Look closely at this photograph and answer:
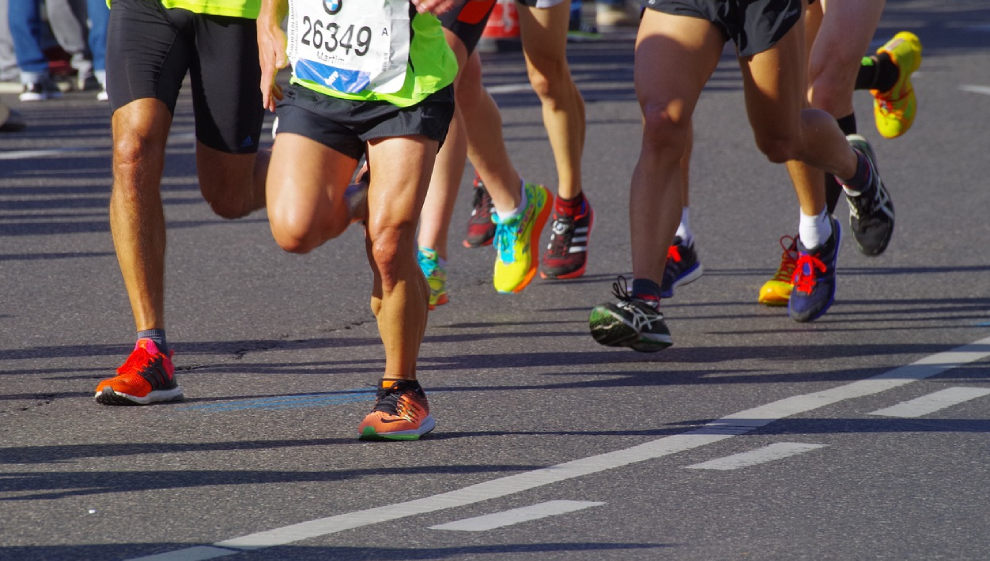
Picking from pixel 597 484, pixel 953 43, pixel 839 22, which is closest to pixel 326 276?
pixel 839 22

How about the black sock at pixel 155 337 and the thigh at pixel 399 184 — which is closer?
the thigh at pixel 399 184

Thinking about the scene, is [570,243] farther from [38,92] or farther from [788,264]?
[38,92]

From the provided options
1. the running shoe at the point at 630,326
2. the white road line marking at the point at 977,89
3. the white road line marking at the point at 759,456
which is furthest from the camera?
the white road line marking at the point at 977,89

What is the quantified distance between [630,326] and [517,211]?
148 cm

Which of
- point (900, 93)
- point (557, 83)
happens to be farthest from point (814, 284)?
point (900, 93)

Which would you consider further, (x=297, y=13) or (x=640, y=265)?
(x=640, y=265)

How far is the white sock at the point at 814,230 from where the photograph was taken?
6375 millimetres

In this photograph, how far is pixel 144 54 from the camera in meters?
4.93

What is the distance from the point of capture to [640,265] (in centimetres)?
552

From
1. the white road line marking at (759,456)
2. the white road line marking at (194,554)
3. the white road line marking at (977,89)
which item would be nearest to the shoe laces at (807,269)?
the white road line marking at (759,456)

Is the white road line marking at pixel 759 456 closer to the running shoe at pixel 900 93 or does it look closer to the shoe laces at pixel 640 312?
the shoe laces at pixel 640 312

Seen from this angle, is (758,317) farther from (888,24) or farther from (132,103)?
(888,24)

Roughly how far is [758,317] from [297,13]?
2695 mm

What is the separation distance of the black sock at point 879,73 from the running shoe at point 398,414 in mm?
3599
